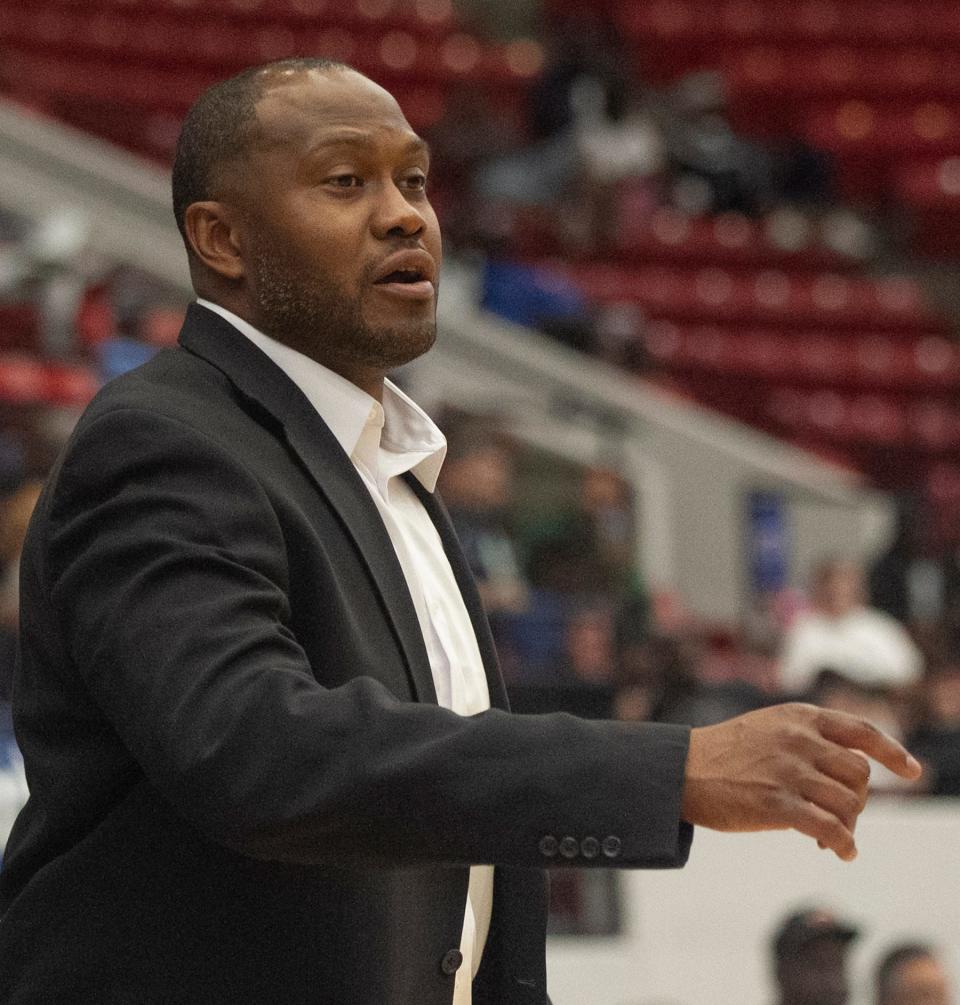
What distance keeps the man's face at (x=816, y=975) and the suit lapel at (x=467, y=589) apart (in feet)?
7.79

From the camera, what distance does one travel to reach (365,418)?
61.7 inches

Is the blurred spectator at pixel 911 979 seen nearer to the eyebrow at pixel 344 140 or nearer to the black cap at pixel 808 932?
the black cap at pixel 808 932

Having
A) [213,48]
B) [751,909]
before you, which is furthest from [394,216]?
[213,48]

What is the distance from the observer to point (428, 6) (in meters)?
12.4

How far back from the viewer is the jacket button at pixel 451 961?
1.46 m

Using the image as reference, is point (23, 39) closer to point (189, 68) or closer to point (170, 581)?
point (189, 68)

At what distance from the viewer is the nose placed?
150 centimetres

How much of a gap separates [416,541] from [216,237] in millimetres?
299

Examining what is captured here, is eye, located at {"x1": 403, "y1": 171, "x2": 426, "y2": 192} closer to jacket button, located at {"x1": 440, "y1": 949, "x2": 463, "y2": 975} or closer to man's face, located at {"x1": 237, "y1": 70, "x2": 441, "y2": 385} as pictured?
man's face, located at {"x1": 237, "y1": 70, "x2": 441, "y2": 385}

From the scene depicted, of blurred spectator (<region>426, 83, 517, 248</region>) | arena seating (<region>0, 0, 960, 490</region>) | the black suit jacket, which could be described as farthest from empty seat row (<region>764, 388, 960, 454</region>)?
the black suit jacket

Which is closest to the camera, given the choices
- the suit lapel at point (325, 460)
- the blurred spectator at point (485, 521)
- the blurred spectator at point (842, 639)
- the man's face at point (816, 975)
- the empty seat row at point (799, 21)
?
the suit lapel at point (325, 460)

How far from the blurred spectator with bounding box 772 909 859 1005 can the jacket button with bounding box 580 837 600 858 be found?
2711 millimetres

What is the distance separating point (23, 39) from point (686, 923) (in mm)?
7945

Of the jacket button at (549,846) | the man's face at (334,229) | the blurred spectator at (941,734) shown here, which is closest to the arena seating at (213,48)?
the blurred spectator at (941,734)
